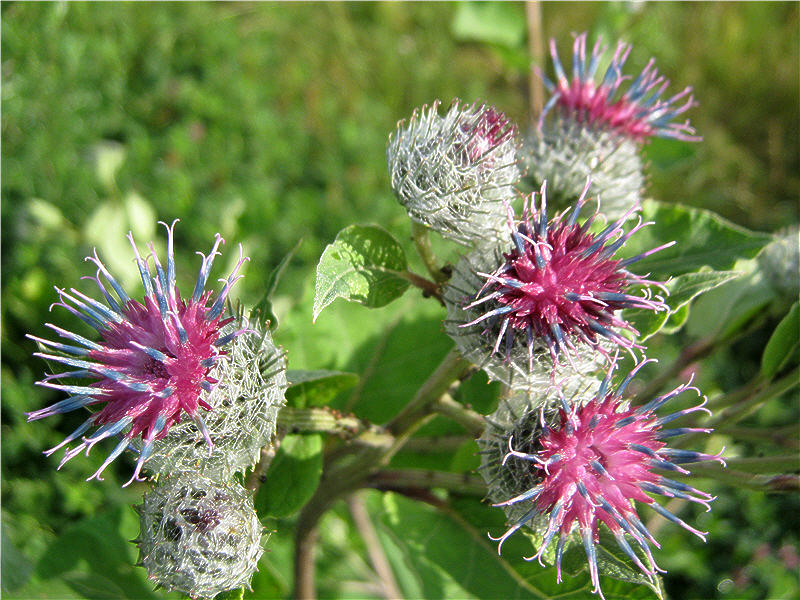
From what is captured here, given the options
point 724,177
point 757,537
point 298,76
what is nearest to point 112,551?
point 757,537

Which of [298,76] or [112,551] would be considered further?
[298,76]

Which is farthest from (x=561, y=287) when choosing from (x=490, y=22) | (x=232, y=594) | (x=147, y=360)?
(x=490, y=22)

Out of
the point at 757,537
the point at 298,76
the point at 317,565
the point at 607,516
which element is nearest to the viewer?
the point at 607,516

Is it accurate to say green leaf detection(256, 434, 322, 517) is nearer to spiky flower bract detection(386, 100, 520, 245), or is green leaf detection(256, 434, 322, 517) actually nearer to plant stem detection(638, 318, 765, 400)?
spiky flower bract detection(386, 100, 520, 245)

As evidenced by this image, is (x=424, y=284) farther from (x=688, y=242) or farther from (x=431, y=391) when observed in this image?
(x=688, y=242)

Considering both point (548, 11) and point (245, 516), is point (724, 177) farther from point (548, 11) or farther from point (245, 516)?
point (245, 516)

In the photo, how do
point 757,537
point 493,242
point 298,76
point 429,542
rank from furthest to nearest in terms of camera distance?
1. point 298,76
2. point 757,537
3. point 429,542
4. point 493,242

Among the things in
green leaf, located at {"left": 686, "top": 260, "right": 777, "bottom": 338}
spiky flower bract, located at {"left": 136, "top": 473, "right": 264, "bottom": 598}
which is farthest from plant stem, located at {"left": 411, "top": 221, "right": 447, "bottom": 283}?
green leaf, located at {"left": 686, "top": 260, "right": 777, "bottom": 338}

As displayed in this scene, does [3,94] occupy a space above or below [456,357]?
above
